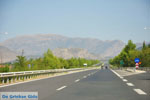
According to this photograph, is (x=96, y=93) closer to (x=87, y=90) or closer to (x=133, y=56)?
(x=87, y=90)

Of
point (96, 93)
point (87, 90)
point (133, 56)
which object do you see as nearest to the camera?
point (96, 93)

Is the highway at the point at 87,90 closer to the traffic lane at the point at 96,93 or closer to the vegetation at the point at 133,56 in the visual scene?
the traffic lane at the point at 96,93

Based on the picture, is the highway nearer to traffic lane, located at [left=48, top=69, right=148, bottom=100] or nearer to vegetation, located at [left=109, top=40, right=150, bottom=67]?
traffic lane, located at [left=48, top=69, right=148, bottom=100]

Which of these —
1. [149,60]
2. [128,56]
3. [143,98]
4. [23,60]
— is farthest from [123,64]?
[143,98]

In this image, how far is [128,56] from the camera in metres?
144

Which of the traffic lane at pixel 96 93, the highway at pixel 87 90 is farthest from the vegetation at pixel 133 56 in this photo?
the traffic lane at pixel 96 93

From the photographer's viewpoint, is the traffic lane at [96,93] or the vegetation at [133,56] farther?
the vegetation at [133,56]

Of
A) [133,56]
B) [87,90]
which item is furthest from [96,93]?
[133,56]

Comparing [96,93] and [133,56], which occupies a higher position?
[133,56]

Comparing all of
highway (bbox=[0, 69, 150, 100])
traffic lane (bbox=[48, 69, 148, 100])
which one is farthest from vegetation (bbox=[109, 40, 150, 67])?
traffic lane (bbox=[48, 69, 148, 100])

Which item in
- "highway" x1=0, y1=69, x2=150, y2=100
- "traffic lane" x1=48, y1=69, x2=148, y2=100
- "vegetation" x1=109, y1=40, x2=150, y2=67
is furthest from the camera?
"vegetation" x1=109, y1=40, x2=150, y2=67

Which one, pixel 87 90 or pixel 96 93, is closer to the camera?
pixel 96 93

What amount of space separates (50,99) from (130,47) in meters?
140

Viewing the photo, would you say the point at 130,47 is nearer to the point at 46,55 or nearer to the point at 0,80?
the point at 46,55
